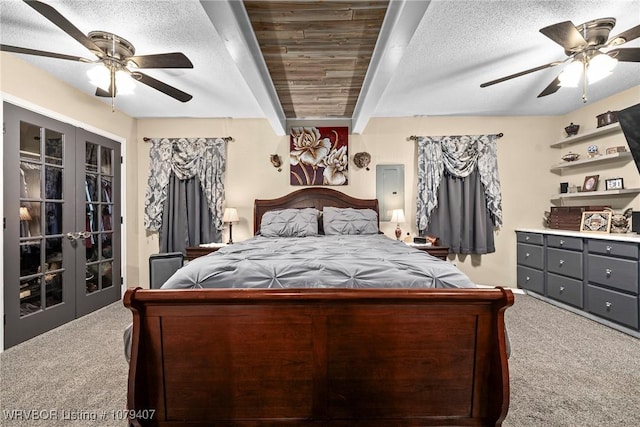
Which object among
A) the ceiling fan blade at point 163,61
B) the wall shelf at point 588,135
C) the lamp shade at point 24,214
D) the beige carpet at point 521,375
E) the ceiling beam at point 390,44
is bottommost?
the beige carpet at point 521,375

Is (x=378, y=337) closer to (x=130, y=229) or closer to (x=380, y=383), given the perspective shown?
(x=380, y=383)

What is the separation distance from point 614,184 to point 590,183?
0.87ft

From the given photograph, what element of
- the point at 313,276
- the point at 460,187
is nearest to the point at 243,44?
the point at 313,276

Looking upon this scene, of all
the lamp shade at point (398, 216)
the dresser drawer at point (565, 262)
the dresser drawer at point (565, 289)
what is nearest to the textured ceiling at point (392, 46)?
the lamp shade at point (398, 216)

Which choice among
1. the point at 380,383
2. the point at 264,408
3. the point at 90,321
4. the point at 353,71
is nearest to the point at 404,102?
the point at 353,71

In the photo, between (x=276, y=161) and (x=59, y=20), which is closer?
(x=59, y=20)

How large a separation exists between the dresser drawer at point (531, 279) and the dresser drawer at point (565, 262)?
0.20 meters

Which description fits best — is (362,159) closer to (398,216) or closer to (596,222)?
(398,216)

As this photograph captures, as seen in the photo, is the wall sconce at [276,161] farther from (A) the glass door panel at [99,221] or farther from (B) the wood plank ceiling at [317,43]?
(A) the glass door panel at [99,221]

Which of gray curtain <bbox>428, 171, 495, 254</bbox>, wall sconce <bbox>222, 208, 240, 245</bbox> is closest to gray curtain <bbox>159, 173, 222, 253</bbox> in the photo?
wall sconce <bbox>222, 208, 240, 245</bbox>

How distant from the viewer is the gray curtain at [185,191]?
4.14 metres

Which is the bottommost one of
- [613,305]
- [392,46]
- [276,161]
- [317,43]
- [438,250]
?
[613,305]

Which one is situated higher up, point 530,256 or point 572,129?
point 572,129

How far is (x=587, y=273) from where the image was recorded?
10.3ft
